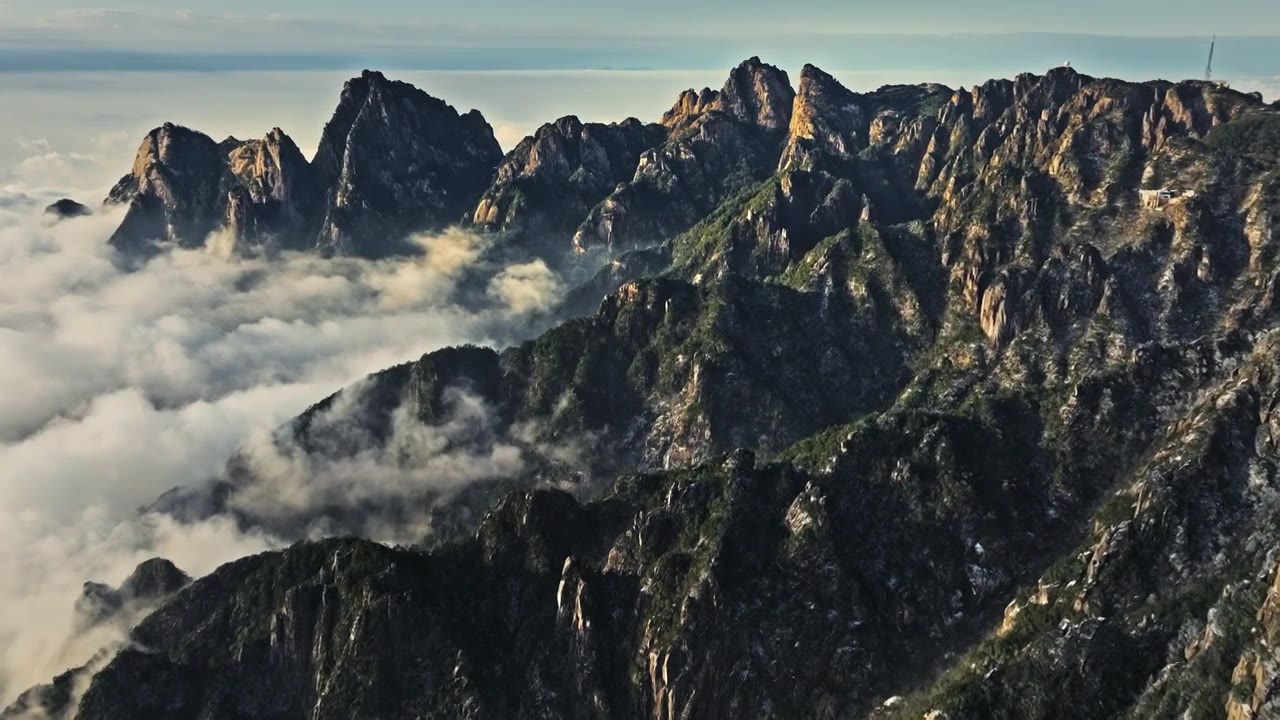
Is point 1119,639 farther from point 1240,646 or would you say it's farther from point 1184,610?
point 1240,646

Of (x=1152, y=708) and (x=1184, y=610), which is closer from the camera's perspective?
(x=1152, y=708)

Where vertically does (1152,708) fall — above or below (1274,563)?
below

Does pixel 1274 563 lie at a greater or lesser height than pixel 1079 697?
greater

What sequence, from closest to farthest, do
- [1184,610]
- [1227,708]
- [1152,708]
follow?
[1227,708], [1152,708], [1184,610]

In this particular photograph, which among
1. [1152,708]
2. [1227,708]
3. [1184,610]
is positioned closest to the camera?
[1227,708]

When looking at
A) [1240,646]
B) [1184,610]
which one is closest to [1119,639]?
[1184,610]

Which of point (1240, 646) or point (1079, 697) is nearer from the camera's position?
point (1240, 646)

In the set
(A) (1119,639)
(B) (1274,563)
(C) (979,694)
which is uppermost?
(B) (1274,563)

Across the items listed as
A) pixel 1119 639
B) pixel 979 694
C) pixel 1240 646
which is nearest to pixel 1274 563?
pixel 1240 646

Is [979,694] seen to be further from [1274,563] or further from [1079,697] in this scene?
[1274,563]
